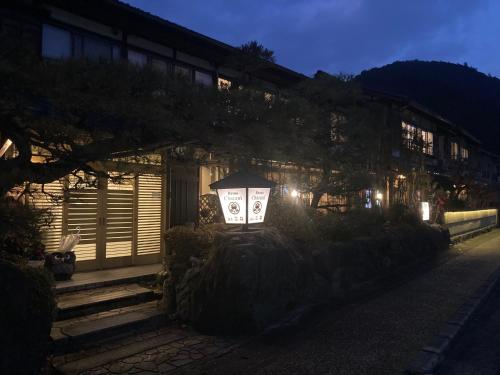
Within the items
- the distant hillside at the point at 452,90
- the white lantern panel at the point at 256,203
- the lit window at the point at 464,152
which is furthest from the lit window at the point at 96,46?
the distant hillside at the point at 452,90

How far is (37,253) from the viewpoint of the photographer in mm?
9414

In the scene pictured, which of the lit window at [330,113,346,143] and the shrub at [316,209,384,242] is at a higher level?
the lit window at [330,113,346,143]

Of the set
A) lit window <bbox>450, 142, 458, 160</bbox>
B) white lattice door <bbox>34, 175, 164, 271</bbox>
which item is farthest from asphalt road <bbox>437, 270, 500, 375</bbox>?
lit window <bbox>450, 142, 458, 160</bbox>

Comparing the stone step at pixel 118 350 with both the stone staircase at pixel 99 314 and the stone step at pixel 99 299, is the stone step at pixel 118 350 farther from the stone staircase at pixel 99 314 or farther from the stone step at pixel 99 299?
the stone step at pixel 99 299

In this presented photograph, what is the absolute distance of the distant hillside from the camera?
64.9 m

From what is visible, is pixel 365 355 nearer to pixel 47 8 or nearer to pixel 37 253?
pixel 37 253

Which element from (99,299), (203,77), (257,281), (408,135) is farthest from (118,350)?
(408,135)

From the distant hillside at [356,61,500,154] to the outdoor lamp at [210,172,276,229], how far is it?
53024 mm

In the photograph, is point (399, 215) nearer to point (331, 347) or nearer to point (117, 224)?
point (117, 224)

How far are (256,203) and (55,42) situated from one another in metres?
7.02

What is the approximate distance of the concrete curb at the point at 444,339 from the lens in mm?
5906

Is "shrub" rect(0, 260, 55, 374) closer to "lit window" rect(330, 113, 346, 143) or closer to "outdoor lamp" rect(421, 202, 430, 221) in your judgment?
"lit window" rect(330, 113, 346, 143)

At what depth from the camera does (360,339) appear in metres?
7.08

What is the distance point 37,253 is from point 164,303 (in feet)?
11.1
